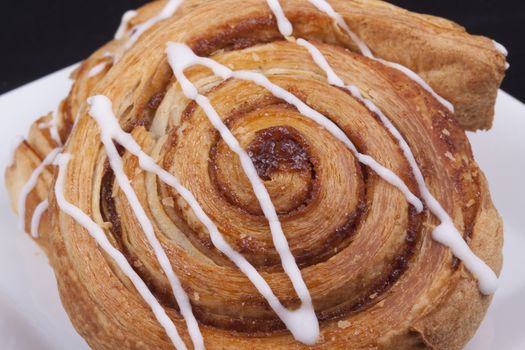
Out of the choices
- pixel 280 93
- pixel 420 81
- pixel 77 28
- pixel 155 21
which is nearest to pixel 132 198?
pixel 280 93

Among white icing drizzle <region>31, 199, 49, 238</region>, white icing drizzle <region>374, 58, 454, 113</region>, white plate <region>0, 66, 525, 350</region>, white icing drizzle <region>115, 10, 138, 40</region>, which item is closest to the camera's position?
white icing drizzle <region>374, 58, 454, 113</region>

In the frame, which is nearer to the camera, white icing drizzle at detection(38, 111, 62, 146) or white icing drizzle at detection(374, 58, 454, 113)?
white icing drizzle at detection(374, 58, 454, 113)

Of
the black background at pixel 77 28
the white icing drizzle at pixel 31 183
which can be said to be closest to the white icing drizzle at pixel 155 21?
the white icing drizzle at pixel 31 183

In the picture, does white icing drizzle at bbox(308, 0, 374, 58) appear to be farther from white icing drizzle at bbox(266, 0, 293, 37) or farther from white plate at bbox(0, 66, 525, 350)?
white plate at bbox(0, 66, 525, 350)

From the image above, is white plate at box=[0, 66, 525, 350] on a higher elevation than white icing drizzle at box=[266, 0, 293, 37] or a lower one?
lower

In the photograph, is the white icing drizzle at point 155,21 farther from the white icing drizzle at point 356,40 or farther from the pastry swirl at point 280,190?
the white icing drizzle at point 356,40

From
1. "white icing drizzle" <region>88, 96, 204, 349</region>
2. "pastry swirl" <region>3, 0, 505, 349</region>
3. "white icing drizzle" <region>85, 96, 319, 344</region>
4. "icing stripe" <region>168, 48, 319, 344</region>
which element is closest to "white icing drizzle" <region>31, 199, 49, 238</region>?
"pastry swirl" <region>3, 0, 505, 349</region>
